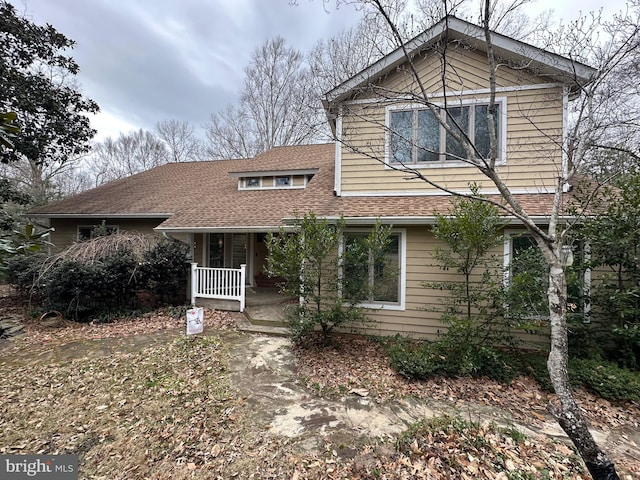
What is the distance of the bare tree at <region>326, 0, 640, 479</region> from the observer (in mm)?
2718

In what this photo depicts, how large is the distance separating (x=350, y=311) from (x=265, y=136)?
55.8 feet

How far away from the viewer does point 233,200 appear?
32.8ft

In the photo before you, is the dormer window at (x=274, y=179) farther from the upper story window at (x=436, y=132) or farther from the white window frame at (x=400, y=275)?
the white window frame at (x=400, y=275)

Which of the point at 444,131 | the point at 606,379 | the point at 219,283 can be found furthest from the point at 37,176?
the point at 606,379

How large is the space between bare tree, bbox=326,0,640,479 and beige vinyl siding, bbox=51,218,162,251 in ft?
27.7

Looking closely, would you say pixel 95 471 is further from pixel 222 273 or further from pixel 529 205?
pixel 529 205

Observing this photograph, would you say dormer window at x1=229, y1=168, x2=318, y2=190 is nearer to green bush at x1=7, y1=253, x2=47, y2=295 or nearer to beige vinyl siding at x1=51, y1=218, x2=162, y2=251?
beige vinyl siding at x1=51, y1=218, x2=162, y2=251

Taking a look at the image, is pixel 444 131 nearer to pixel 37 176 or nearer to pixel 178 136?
pixel 37 176

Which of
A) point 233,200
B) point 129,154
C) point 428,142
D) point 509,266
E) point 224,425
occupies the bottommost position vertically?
point 224,425

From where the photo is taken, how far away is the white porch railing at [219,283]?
7.79m

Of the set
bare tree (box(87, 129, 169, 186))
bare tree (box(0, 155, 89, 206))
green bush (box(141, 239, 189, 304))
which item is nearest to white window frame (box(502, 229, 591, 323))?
green bush (box(141, 239, 189, 304))

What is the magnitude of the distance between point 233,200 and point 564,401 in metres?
9.58

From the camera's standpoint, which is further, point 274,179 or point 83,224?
point 83,224

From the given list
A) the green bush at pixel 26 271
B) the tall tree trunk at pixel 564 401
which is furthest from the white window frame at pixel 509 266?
the green bush at pixel 26 271
